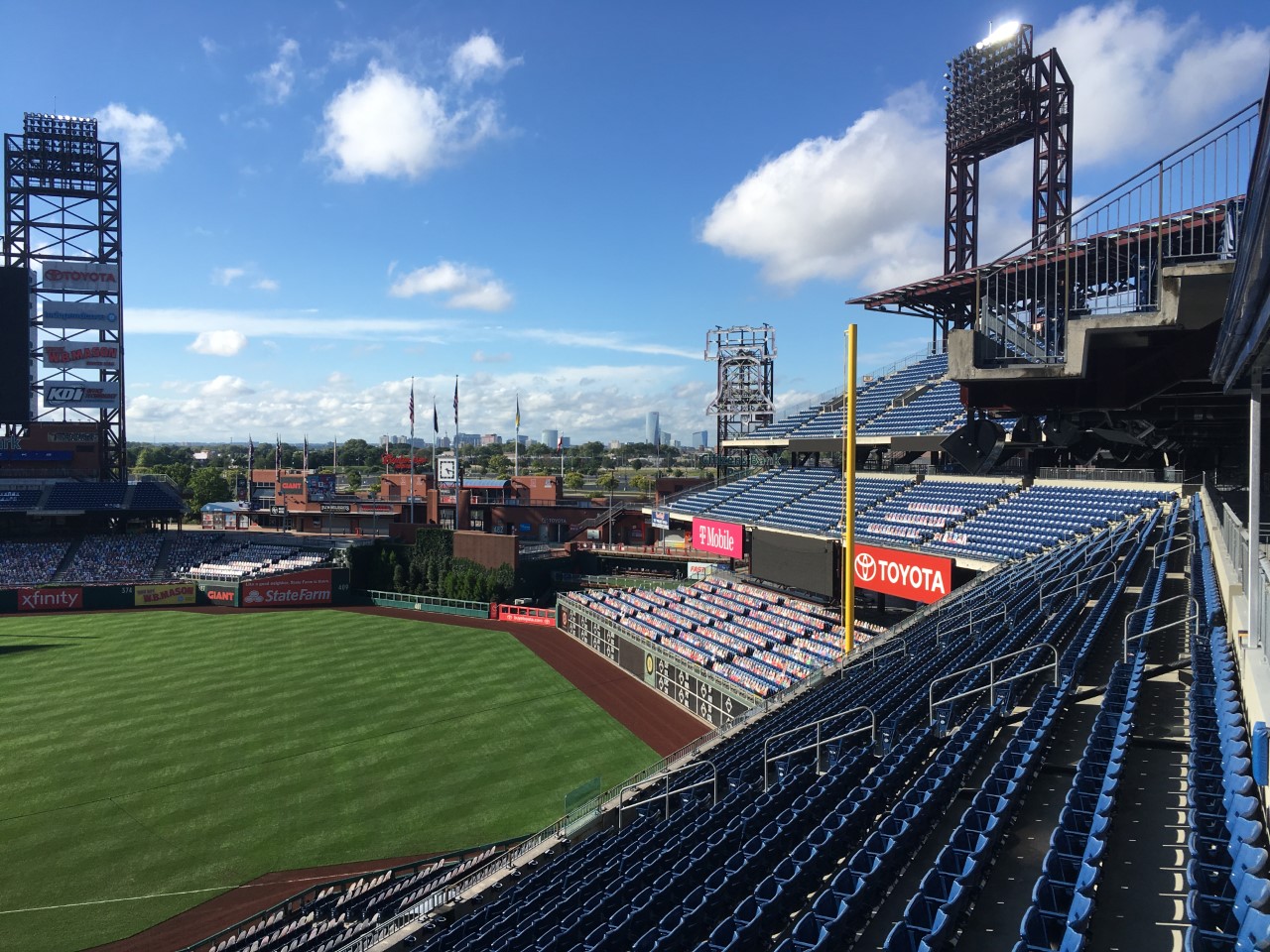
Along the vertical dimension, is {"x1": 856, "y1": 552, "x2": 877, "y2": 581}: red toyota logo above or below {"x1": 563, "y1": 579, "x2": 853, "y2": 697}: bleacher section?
above

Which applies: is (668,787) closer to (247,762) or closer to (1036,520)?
(247,762)

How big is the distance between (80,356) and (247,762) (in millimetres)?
37268

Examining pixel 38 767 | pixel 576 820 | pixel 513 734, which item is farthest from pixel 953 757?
pixel 38 767

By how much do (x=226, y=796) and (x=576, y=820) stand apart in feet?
32.0

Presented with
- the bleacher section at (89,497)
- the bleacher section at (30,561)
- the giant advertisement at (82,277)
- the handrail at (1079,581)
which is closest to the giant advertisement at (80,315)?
the giant advertisement at (82,277)

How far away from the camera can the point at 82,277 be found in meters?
44.1

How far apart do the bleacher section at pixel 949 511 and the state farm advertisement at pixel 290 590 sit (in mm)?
21534

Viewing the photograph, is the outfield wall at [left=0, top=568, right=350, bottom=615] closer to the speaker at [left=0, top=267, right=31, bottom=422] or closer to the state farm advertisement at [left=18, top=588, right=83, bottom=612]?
the state farm advertisement at [left=18, top=588, right=83, bottom=612]

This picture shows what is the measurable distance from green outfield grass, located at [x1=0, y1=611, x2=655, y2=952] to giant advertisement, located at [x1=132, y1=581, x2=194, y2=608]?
24.2 feet

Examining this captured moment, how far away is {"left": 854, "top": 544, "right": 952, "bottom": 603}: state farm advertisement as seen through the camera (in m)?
20.1

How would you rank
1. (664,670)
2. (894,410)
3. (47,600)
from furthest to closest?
1. (47,600)
2. (894,410)
3. (664,670)

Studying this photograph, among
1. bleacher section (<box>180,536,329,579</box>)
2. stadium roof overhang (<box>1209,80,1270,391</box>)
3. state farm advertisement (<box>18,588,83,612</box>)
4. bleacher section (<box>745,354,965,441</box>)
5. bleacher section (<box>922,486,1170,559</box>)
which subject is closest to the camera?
stadium roof overhang (<box>1209,80,1270,391</box>)

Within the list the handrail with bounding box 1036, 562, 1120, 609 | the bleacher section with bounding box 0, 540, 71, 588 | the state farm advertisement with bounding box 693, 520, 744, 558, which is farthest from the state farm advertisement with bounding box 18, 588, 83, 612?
the handrail with bounding box 1036, 562, 1120, 609

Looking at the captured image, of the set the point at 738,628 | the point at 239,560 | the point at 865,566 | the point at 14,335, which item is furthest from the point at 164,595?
the point at 865,566
